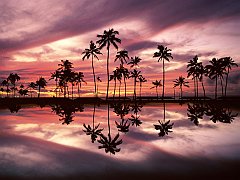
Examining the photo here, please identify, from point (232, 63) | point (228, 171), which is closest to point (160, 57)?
point (232, 63)

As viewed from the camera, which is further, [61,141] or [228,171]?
[61,141]

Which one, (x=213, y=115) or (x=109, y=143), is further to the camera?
(x=213, y=115)

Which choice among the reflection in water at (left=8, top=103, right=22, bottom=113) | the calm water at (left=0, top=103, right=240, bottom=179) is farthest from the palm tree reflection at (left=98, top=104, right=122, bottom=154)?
the reflection in water at (left=8, top=103, right=22, bottom=113)

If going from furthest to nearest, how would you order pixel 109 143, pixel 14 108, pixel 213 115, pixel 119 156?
1. pixel 14 108
2. pixel 213 115
3. pixel 109 143
4. pixel 119 156

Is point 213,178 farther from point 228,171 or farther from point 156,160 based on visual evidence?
point 156,160

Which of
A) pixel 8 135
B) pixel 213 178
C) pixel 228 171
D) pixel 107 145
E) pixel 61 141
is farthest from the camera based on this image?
pixel 8 135

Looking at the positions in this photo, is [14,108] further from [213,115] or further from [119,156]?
[119,156]

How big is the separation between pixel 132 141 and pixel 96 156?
3.43 meters

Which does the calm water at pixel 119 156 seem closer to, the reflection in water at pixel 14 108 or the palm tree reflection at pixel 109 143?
the palm tree reflection at pixel 109 143

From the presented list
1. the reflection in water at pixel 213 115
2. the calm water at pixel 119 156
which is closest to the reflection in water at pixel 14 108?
the calm water at pixel 119 156

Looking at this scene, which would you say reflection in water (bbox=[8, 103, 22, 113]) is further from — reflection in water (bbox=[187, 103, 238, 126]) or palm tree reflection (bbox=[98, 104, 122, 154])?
palm tree reflection (bbox=[98, 104, 122, 154])

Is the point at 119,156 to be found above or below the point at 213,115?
above

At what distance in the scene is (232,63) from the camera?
7256 centimetres

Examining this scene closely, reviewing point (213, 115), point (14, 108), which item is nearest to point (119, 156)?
point (213, 115)
